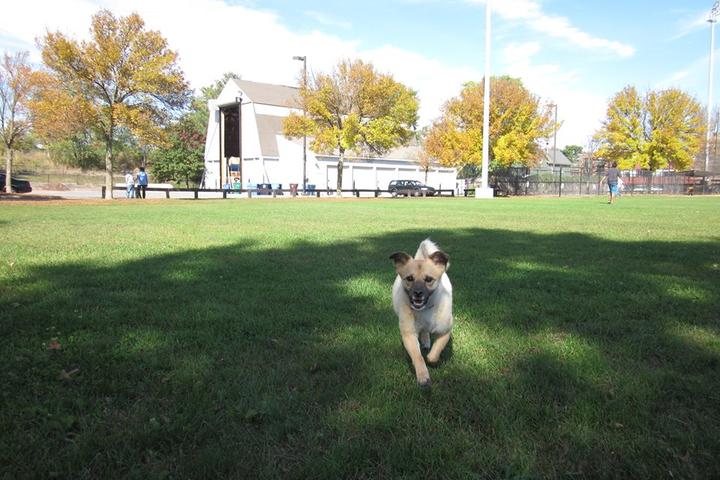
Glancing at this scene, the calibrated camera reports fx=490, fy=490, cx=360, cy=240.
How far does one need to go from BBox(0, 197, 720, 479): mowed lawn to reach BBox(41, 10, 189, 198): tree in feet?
80.2

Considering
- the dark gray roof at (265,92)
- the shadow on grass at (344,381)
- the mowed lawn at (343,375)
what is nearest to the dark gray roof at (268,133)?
the dark gray roof at (265,92)

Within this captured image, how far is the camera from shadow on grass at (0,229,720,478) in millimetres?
2346

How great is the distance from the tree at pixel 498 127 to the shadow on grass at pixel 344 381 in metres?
39.2

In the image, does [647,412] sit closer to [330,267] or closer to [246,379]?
[246,379]

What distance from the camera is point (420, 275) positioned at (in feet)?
10.8

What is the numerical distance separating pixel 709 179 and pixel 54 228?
5619 cm

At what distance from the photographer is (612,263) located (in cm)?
723

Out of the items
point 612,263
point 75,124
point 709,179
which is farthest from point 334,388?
point 709,179

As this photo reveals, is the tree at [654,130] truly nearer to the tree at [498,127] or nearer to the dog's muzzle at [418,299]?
the tree at [498,127]

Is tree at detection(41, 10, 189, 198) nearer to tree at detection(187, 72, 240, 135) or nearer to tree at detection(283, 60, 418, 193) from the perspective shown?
tree at detection(283, 60, 418, 193)

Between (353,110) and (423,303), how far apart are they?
3537cm

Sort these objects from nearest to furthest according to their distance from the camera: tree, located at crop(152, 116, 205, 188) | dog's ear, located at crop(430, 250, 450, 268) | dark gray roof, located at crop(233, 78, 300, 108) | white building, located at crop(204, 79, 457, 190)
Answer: dog's ear, located at crop(430, 250, 450, 268), white building, located at crop(204, 79, 457, 190), dark gray roof, located at crop(233, 78, 300, 108), tree, located at crop(152, 116, 205, 188)

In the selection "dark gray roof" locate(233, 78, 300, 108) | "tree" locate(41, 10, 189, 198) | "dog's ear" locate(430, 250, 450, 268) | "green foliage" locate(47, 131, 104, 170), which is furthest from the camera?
"green foliage" locate(47, 131, 104, 170)

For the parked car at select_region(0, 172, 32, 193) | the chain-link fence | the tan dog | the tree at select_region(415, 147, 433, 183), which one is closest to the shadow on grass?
the tan dog
